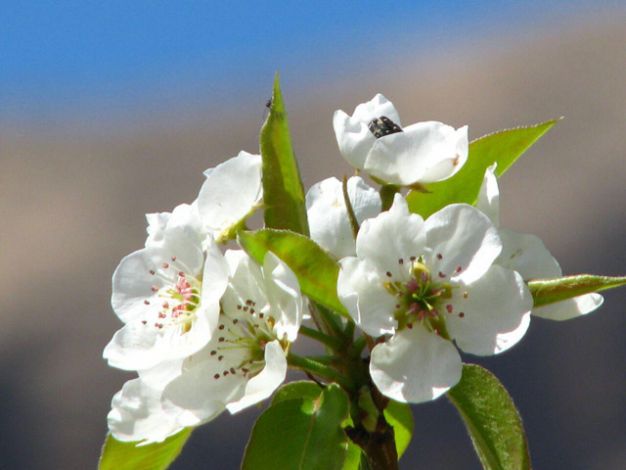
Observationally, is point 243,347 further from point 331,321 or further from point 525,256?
point 525,256

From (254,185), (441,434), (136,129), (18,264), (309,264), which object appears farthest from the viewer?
(136,129)

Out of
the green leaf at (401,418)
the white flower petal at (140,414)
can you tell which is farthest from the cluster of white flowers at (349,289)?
the green leaf at (401,418)

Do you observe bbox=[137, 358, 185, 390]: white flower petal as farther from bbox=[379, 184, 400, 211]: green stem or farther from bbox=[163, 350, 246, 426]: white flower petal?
bbox=[379, 184, 400, 211]: green stem

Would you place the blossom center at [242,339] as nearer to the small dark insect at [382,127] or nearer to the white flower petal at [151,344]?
the white flower petal at [151,344]

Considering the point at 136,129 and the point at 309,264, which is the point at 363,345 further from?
the point at 136,129

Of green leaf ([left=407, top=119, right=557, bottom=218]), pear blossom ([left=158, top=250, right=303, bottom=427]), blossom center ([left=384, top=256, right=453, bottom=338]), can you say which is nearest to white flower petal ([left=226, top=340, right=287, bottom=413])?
pear blossom ([left=158, top=250, right=303, bottom=427])

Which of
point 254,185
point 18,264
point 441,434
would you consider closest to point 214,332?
point 254,185
